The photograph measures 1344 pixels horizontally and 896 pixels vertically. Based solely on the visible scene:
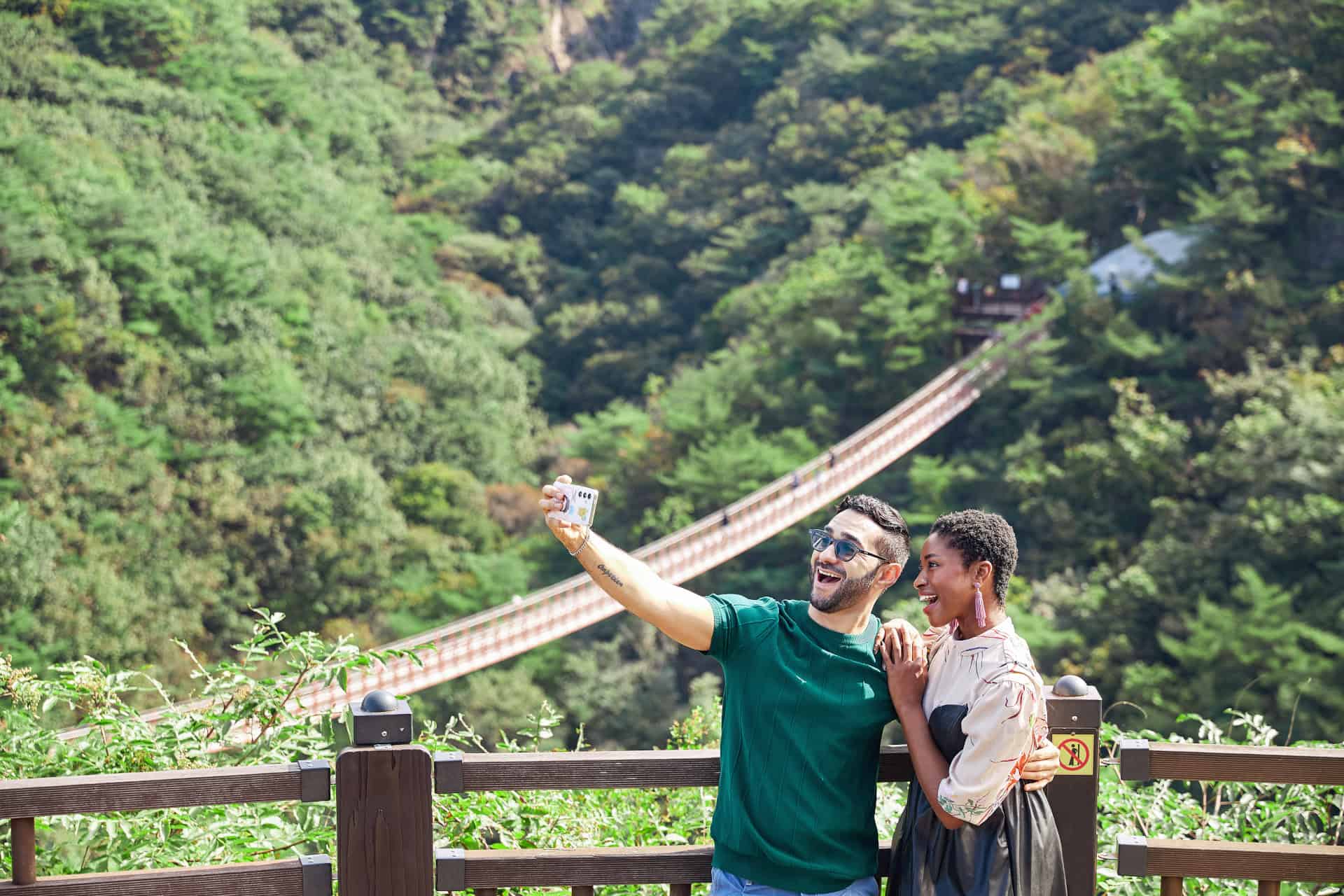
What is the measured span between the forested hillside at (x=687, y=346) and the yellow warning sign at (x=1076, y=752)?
6558mm

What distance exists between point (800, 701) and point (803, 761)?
79 millimetres

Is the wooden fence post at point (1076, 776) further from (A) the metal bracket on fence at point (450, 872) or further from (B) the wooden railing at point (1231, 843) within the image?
(A) the metal bracket on fence at point (450, 872)

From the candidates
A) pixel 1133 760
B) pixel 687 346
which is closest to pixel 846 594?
pixel 1133 760

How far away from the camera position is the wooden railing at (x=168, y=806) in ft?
5.66

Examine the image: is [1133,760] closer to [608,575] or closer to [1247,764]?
[1247,764]

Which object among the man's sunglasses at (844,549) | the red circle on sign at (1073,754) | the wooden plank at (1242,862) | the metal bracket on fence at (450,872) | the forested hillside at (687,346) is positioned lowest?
the wooden plank at (1242,862)

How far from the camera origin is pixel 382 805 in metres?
1.78

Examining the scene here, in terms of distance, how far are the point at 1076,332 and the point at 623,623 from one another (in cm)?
626

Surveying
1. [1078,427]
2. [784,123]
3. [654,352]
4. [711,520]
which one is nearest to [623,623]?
[711,520]

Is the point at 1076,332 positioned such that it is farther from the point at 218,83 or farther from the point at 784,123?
the point at 218,83

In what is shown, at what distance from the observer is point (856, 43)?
86.8 ft

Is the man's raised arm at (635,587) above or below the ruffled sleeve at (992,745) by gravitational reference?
above

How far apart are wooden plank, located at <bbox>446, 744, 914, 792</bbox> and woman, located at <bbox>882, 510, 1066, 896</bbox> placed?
0.50ft

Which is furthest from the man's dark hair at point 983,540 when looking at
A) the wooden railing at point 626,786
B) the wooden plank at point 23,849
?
the wooden plank at point 23,849
